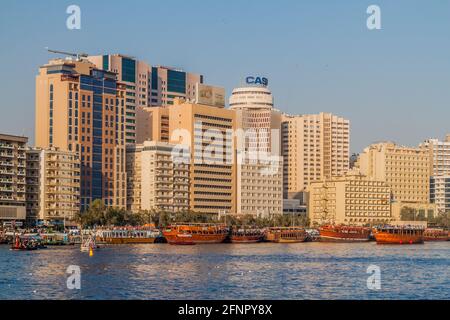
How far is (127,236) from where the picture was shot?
148 metres

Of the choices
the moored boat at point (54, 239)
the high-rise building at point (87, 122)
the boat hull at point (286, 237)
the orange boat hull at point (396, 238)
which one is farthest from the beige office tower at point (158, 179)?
the orange boat hull at point (396, 238)

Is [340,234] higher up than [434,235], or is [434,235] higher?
[340,234]

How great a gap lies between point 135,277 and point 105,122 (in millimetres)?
124906

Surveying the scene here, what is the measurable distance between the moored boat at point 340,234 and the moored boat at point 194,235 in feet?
77.4

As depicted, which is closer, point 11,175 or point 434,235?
point 11,175

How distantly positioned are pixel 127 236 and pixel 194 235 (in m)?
11.2

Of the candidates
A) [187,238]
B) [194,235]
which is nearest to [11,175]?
[187,238]

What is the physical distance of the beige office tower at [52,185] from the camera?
6506 inches

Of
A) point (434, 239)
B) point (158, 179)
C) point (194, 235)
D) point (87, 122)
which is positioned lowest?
point (434, 239)

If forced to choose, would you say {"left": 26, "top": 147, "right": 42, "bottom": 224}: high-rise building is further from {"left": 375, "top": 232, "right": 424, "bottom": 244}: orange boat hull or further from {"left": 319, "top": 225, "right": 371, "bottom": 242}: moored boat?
{"left": 375, "top": 232, "right": 424, "bottom": 244}: orange boat hull

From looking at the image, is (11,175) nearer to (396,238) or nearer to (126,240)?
(126,240)

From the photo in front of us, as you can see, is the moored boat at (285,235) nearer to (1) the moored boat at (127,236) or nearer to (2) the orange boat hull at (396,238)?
(2) the orange boat hull at (396,238)
